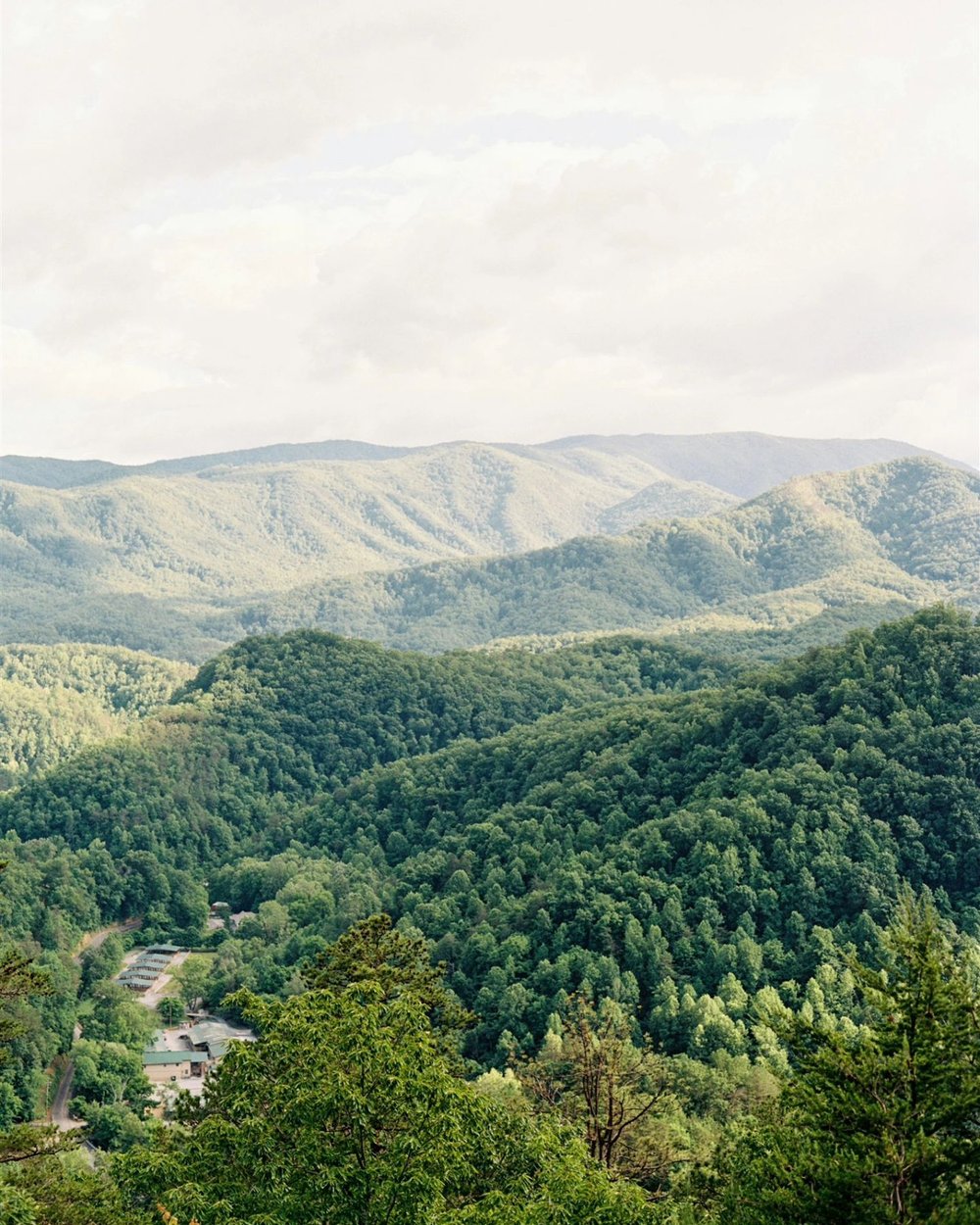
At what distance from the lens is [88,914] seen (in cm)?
10969

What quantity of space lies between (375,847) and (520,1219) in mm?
96049

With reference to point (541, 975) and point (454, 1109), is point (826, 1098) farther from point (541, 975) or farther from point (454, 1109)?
point (541, 975)

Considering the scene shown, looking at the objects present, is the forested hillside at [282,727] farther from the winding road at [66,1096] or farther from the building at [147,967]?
the winding road at [66,1096]

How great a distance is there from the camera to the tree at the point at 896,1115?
2058 centimetres

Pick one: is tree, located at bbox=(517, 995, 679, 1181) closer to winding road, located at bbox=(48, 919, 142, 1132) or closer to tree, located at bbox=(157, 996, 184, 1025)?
winding road, located at bbox=(48, 919, 142, 1132)

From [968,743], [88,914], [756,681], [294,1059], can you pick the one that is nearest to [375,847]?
[88,914]

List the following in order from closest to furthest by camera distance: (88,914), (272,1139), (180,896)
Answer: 1. (272,1139)
2. (88,914)
3. (180,896)

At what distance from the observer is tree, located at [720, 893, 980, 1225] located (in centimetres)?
2058

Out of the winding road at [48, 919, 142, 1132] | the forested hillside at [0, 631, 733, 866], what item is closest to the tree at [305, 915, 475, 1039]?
the winding road at [48, 919, 142, 1132]

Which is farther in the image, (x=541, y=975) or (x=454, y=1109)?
(x=541, y=975)

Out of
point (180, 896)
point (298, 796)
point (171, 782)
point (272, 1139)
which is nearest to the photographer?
point (272, 1139)

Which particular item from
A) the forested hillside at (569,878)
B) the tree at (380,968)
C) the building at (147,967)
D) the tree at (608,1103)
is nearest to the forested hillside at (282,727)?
the forested hillside at (569,878)

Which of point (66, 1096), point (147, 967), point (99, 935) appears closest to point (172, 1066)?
point (66, 1096)

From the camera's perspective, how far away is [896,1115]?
21.0 m
